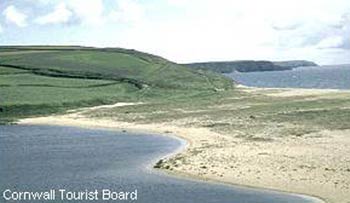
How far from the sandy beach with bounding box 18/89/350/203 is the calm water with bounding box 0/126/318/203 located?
1820 mm

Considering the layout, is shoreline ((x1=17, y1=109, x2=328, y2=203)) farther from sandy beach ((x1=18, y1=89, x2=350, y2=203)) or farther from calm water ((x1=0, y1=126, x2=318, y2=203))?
calm water ((x1=0, y1=126, x2=318, y2=203))

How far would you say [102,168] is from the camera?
51.0m

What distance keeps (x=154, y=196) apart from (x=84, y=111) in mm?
65762

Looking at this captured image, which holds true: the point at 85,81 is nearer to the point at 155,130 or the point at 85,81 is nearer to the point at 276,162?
the point at 155,130

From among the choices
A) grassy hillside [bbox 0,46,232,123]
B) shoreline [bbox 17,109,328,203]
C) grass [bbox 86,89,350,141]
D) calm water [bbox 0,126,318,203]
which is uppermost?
grassy hillside [bbox 0,46,232,123]

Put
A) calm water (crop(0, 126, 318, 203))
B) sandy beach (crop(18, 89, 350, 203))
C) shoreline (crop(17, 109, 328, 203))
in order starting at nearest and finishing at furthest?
calm water (crop(0, 126, 318, 203))
sandy beach (crop(18, 89, 350, 203))
shoreline (crop(17, 109, 328, 203))

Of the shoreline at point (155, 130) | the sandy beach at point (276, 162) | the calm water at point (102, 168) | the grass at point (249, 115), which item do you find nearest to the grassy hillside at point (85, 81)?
the shoreline at point (155, 130)

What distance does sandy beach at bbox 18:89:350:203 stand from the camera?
41.2 meters

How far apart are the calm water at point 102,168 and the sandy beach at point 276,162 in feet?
5.97

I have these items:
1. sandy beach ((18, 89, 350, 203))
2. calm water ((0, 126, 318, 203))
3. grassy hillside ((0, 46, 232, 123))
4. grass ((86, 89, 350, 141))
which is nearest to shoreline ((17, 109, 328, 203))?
sandy beach ((18, 89, 350, 203))

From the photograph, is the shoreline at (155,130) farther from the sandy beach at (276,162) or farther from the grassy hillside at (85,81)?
the grassy hillside at (85,81)

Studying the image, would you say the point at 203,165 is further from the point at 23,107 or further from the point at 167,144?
the point at 23,107

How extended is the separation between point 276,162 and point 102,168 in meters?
12.5

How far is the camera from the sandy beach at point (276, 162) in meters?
41.2
